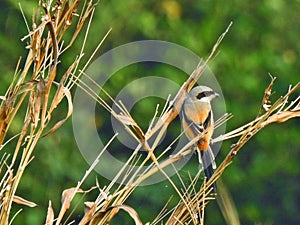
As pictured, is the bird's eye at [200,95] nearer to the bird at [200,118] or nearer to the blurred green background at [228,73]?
the bird at [200,118]

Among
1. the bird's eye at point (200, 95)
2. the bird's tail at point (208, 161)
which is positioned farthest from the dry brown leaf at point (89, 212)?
the bird's eye at point (200, 95)

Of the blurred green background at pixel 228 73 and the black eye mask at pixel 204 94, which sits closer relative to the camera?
the black eye mask at pixel 204 94

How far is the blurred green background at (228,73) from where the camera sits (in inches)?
250

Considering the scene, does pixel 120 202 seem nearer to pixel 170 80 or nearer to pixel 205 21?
pixel 170 80

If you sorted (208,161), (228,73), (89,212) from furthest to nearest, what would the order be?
(228,73)
(208,161)
(89,212)

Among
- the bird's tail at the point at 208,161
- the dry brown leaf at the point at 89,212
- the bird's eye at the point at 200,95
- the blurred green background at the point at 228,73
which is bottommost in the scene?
the blurred green background at the point at 228,73

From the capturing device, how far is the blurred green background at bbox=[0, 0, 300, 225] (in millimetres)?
6359

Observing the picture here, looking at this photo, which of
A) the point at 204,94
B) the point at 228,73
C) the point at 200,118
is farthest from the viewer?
the point at 228,73

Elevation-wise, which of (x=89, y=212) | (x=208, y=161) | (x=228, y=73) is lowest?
(x=228, y=73)

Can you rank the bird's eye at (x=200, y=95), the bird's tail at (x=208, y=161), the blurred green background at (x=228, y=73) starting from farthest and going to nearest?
1. the blurred green background at (x=228, y=73)
2. the bird's eye at (x=200, y=95)
3. the bird's tail at (x=208, y=161)

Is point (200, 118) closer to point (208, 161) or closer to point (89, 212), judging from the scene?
point (208, 161)

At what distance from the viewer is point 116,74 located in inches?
250

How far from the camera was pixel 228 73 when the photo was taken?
6.74 m

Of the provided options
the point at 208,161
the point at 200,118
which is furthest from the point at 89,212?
the point at 200,118
